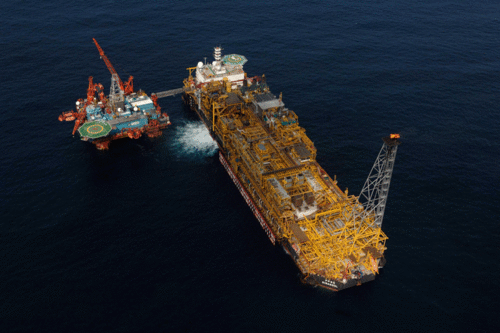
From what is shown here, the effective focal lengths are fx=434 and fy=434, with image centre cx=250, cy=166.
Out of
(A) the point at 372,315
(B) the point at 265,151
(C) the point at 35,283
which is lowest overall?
(A) the point at 372,315

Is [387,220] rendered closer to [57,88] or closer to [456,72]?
[456,72]

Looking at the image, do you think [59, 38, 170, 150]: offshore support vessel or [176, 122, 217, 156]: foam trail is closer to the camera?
[59, 38, 170, 150]: offshore support vessel

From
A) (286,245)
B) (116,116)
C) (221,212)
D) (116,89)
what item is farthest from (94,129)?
(286,245)

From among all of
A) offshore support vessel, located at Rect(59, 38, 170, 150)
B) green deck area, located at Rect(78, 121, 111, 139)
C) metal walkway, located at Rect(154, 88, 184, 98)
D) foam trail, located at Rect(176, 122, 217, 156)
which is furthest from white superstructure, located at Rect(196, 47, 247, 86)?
green deck area, located at Rect(78, 121, 111, 139)

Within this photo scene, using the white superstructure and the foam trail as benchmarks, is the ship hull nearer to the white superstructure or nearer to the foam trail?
the foam trail

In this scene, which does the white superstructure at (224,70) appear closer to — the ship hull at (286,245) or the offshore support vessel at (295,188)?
the offshore support vessel at (295,188)

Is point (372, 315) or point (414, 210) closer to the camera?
point (372, 315)

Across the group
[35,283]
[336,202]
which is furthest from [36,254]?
[336,202]
